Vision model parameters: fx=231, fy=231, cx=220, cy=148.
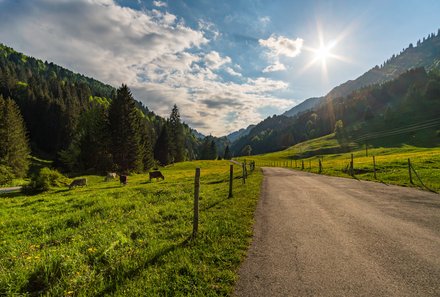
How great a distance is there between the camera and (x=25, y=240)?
366 inches

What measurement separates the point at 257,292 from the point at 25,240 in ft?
31.7

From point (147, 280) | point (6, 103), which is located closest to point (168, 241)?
point (147, 280)

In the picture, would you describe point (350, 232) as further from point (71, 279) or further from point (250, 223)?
point (71, 279)

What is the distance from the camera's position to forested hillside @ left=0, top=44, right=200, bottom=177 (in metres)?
55.6

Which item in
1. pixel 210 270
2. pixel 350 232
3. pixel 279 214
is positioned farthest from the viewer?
pixel 279 214

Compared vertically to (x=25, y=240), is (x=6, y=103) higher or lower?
higher

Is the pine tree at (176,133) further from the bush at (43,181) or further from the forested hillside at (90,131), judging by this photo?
the bush at (43,181)

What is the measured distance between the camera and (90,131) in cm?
6253

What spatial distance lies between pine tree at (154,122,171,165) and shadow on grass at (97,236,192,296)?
Answer: 275 ft

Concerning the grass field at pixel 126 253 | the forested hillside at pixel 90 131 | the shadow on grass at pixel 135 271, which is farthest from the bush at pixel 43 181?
the shadow on grass at pixel 135 271

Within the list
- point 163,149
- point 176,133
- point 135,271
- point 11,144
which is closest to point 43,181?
point 135,271

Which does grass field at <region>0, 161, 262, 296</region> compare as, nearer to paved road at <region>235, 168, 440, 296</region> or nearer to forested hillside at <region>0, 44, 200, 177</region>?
paved road at <region>235, 168, 440, 296</region>

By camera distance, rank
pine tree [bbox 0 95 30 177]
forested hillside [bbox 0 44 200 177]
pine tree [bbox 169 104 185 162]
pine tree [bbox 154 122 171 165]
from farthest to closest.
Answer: pine tree [bbox 169 104 185 162], pine tree [bbox 154 122 171 165], forested hillside [bbox 0 44 200 177], pine tree [bbox 0 95 30 177]

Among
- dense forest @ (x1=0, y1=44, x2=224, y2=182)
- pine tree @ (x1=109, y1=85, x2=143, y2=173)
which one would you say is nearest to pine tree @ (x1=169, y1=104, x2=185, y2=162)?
dense forest @ (x1=0, y1=44, x2=224, y2=182)
